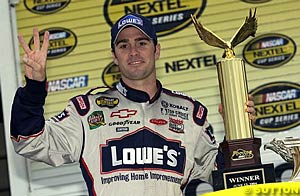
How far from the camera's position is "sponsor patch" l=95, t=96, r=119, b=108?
3.57m

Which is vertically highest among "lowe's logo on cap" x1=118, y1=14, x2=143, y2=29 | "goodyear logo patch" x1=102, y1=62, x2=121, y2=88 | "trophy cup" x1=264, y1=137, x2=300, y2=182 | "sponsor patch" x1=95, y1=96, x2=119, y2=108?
"lowe's logo on cap" x1=118, y1=14, x2=143, y2=29

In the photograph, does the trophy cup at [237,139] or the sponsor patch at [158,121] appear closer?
the trophy cup at [237,139]

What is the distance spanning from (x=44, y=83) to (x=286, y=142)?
1.00m

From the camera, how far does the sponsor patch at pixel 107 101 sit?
3572 mm

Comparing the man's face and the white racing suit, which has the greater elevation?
the man's face

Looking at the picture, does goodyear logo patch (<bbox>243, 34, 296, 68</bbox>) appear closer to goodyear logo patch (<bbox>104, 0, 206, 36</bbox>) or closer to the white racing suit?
goodyear logo patch (<bbox>104, 0, 206, 36</bbox>)

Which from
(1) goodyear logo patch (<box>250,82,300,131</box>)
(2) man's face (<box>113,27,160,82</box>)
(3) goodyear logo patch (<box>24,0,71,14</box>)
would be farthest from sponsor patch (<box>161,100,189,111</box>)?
(3) goodyear logo patch (<box>24,0,71,14</box>)

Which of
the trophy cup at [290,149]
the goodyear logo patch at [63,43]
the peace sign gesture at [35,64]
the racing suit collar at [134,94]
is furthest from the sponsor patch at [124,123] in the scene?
the goodyear logo patch at [63,43]

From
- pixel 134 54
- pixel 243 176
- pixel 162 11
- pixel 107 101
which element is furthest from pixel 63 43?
pixel 243 176

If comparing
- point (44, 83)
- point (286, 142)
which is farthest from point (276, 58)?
point (44, 83)

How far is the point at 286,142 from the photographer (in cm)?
310

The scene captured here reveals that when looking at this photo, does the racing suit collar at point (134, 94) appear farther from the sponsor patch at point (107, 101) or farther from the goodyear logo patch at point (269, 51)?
the goodyear logo patch at point (269, 51)

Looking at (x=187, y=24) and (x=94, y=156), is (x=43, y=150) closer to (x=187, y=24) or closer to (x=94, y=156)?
(x=94, y=156)

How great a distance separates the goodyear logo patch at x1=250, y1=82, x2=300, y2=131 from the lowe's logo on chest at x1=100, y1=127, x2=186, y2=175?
1154 mm
